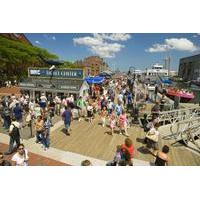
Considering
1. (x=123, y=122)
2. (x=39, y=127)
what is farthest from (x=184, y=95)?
(x=39, y=127)

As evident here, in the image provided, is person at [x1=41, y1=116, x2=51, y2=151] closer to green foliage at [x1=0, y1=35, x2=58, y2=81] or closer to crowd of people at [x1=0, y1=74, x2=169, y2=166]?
crowd of people at [x1=0, y1=74, x2=169, y2=166]

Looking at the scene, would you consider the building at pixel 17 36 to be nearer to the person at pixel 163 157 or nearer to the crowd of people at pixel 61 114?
the crowd of people at pixel 61 114

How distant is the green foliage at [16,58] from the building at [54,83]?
0.40 m

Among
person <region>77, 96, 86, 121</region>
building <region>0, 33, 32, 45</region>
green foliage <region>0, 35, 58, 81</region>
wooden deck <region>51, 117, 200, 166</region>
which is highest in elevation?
building <region>0, 33, 32, 45</region>

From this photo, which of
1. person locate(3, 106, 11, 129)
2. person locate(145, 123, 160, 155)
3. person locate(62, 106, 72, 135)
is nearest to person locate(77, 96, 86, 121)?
person locate(62, 106, 72, 135)

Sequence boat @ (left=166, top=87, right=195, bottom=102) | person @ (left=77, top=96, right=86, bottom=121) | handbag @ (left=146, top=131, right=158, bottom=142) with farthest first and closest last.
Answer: boat @ (left=166, top=87, right=195, bottom=102) → person @ (left=77, top=96, right=86, bottom=121) → handbag @ (left=146, top=131, right=158, bottom=142)

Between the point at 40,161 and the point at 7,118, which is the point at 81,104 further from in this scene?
the point at 40,161

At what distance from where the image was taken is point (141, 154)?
7.78 meters

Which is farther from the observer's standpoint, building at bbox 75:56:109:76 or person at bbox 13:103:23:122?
building at bbox 75:56:109:76

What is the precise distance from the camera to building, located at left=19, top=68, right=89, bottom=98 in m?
11.0

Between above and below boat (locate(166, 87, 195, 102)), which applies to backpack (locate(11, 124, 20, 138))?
above

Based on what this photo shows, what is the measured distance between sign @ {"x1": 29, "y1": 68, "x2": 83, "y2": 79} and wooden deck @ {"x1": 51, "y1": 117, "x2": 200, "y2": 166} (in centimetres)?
339
